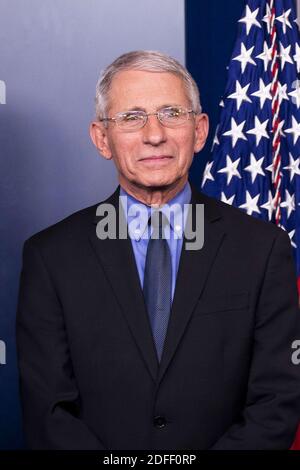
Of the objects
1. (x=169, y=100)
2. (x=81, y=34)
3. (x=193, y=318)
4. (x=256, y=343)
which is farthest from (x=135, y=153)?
(x=81, y=34)

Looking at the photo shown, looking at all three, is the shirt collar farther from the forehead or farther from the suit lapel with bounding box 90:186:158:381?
the forehead

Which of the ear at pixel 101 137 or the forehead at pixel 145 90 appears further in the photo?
the ear at pixel 101 137

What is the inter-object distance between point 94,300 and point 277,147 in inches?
53.9

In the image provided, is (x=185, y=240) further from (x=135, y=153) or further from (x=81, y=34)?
(x=81, y=34)

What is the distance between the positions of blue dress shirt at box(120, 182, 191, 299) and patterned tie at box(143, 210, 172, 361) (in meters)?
0.03

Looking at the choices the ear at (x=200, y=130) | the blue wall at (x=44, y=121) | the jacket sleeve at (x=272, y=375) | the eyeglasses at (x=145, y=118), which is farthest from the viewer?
the blue wall at (x=44, y=121)

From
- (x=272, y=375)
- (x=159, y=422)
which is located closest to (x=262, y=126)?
(x=272, y=375)

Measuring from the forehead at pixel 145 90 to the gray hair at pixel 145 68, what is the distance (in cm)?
1

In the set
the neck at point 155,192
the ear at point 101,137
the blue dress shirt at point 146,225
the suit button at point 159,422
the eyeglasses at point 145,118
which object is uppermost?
the eyeglasses at point 145,118

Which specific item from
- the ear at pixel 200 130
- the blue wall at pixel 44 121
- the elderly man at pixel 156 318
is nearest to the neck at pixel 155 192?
the elderly man at pixel 156 318

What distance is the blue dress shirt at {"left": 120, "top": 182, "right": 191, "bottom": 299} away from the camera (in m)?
2.03

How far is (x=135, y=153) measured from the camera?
1.97m

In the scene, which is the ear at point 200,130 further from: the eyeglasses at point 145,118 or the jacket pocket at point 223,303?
the jacket pocket at point 223,303

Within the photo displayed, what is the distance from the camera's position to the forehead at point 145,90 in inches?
77.0
